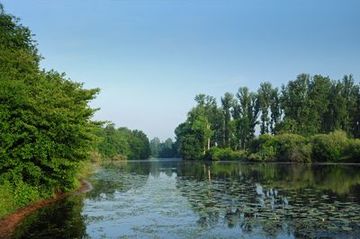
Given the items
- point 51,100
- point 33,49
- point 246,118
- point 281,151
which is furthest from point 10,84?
point 246,118

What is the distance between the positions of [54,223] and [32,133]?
6.38 m

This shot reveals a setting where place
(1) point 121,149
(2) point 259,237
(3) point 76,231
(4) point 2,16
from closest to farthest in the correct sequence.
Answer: (2) point 259,237 < (3) point 76,231 < (4) point 2,16 < (1) point 121,149

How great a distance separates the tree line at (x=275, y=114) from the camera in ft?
420

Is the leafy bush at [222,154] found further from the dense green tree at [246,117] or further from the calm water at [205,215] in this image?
the calm water at [205,215]

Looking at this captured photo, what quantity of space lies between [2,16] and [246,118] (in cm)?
11342

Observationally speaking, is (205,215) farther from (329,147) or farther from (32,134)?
(329,147)

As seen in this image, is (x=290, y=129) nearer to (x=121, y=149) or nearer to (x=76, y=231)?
(x=121, y=149)

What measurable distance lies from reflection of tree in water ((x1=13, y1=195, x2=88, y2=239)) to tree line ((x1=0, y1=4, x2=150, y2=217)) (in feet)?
5.32

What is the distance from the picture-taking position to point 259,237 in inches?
803

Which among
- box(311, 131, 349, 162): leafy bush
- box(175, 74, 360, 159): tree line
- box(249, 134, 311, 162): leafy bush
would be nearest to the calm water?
box(311, 131, 349, 162): leafy bush

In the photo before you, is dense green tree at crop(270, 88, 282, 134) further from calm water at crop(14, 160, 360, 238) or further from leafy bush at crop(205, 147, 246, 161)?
calm water at crop(14, 160, 360, 238)

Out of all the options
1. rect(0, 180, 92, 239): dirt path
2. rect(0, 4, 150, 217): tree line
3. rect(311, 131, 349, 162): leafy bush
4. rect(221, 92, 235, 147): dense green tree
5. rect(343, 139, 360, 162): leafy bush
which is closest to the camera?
rect(0, 180, 92, 239): dirt path

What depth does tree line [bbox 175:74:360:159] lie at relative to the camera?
127938mm

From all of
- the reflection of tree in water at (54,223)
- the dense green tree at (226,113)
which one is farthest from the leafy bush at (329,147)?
the reflection of tree in water at (54,223)
